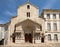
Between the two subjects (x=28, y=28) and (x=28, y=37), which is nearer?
(x=28, y=28)

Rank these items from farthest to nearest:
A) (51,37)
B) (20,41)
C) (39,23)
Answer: (51,37) < (39,23) < (20,41)

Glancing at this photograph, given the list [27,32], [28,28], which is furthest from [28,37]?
[28,28]

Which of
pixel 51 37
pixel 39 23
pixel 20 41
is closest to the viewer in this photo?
pixel 20 41

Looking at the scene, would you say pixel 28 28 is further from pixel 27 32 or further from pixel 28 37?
pixel 28 37

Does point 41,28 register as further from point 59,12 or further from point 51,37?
point 59,12

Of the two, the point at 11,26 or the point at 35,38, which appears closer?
the point at 35,38

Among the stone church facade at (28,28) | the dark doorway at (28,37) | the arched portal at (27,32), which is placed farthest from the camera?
the dark doorway at (28,37)

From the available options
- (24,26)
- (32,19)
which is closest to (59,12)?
(32,19)

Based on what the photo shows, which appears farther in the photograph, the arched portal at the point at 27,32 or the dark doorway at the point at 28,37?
the dark doorway at the point at 28,37

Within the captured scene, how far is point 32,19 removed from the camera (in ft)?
175

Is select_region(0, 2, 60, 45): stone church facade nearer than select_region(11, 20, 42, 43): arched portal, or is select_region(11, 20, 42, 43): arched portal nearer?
select_region(11, 20, 42, 43): arched portal

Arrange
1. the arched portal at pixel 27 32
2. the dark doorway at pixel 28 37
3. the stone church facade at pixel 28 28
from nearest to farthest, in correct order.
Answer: the arched portal at pixel 27 32 → the stone church facade at pixel 28 28 → the dark doorway at pixel 28 37

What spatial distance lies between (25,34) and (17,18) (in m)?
5.83

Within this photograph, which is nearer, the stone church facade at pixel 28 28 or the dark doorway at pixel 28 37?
the stone church facade at pixel 28 28
